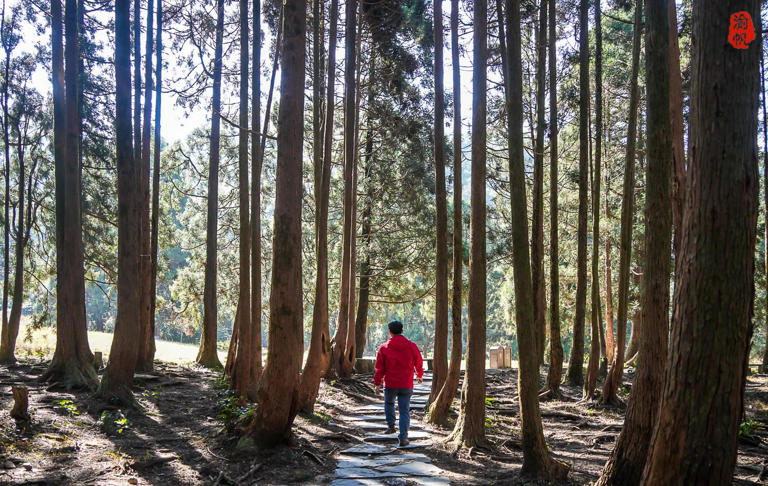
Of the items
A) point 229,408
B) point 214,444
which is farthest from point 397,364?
point 214,444

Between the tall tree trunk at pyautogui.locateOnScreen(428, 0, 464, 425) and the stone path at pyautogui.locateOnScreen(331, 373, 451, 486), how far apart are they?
1.84ft

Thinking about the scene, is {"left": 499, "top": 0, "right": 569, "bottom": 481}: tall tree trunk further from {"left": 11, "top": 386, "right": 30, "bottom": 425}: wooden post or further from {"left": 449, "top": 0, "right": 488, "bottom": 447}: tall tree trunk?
{"left": 11, "top": 386, "right": 30, "bottom": 425}: wooden post

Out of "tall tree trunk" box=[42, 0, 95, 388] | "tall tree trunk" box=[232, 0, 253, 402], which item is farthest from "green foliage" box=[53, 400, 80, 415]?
"tall tree trunk" box=[232, 0, 253, 402]

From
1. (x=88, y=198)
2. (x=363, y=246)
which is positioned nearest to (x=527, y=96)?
(x=363, y=246)

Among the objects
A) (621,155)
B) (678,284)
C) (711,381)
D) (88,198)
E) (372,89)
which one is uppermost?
(372,89)

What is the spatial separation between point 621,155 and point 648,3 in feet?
62.2

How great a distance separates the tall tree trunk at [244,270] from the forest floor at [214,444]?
0.58 metres

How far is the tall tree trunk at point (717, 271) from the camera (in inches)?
163

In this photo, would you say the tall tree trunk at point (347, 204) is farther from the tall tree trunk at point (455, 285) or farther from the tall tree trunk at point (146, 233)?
the tall tree trunk at point (146, 233)

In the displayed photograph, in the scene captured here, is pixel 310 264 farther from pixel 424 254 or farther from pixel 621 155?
pixel 621 155

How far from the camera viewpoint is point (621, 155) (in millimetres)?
24781

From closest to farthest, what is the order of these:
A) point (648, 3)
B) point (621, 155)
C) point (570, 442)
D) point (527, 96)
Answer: point (648, 3), point (570, 442), point (527, 96), point (621, 155)

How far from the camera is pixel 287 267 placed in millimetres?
8562

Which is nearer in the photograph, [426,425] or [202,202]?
[426,425]
